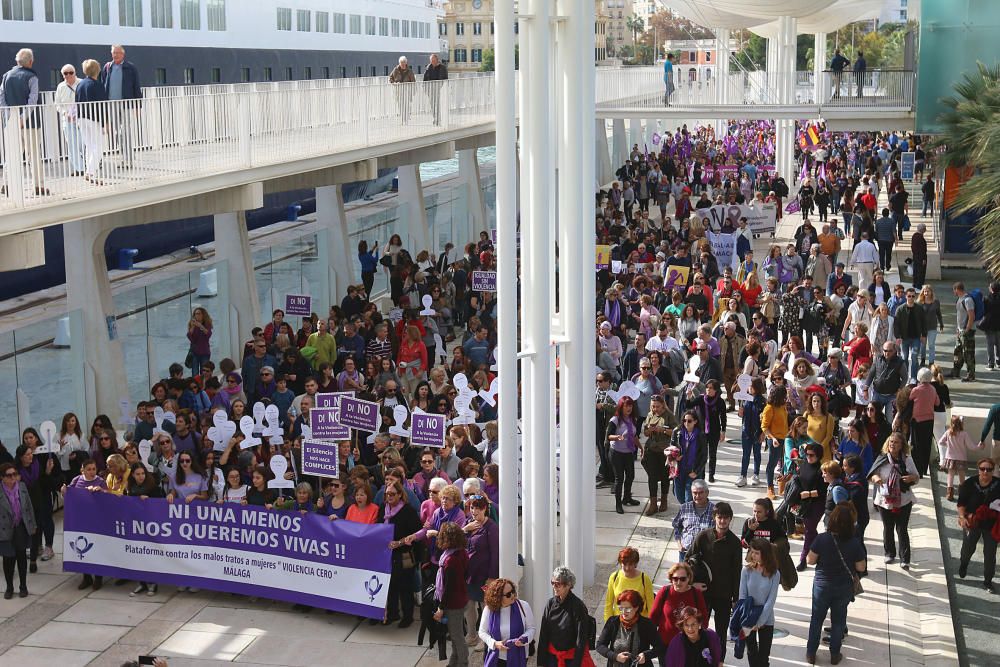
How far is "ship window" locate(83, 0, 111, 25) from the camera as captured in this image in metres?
33.7

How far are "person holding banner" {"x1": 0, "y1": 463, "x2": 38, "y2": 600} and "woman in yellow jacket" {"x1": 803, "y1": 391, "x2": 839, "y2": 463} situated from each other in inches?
325

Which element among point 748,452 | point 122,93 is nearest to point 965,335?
point 748,452

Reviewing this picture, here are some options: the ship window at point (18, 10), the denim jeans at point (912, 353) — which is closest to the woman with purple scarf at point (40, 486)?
the denim jeans at point (912, 353)

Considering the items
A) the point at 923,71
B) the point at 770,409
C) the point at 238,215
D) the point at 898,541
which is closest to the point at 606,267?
the point at 238,215

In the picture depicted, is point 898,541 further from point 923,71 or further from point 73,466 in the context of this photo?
point 923,71

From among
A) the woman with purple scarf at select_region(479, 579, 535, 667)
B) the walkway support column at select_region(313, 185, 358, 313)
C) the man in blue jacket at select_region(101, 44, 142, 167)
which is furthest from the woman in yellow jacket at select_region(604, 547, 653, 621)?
the walkway support column at select_region(313, 185, 358, 313)

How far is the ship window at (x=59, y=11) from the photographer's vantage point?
106ft

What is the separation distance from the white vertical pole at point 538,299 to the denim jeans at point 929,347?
9741 millimetres

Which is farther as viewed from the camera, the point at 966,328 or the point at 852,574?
the point at 966,328

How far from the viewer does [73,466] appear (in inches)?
610

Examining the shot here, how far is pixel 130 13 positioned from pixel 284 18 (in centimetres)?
1082

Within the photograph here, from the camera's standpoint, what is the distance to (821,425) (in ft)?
49.5

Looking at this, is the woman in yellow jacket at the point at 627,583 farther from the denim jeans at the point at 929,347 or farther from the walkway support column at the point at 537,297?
the denim jeans at the point at 929,347

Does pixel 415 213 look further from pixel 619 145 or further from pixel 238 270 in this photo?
pixel 619 145
